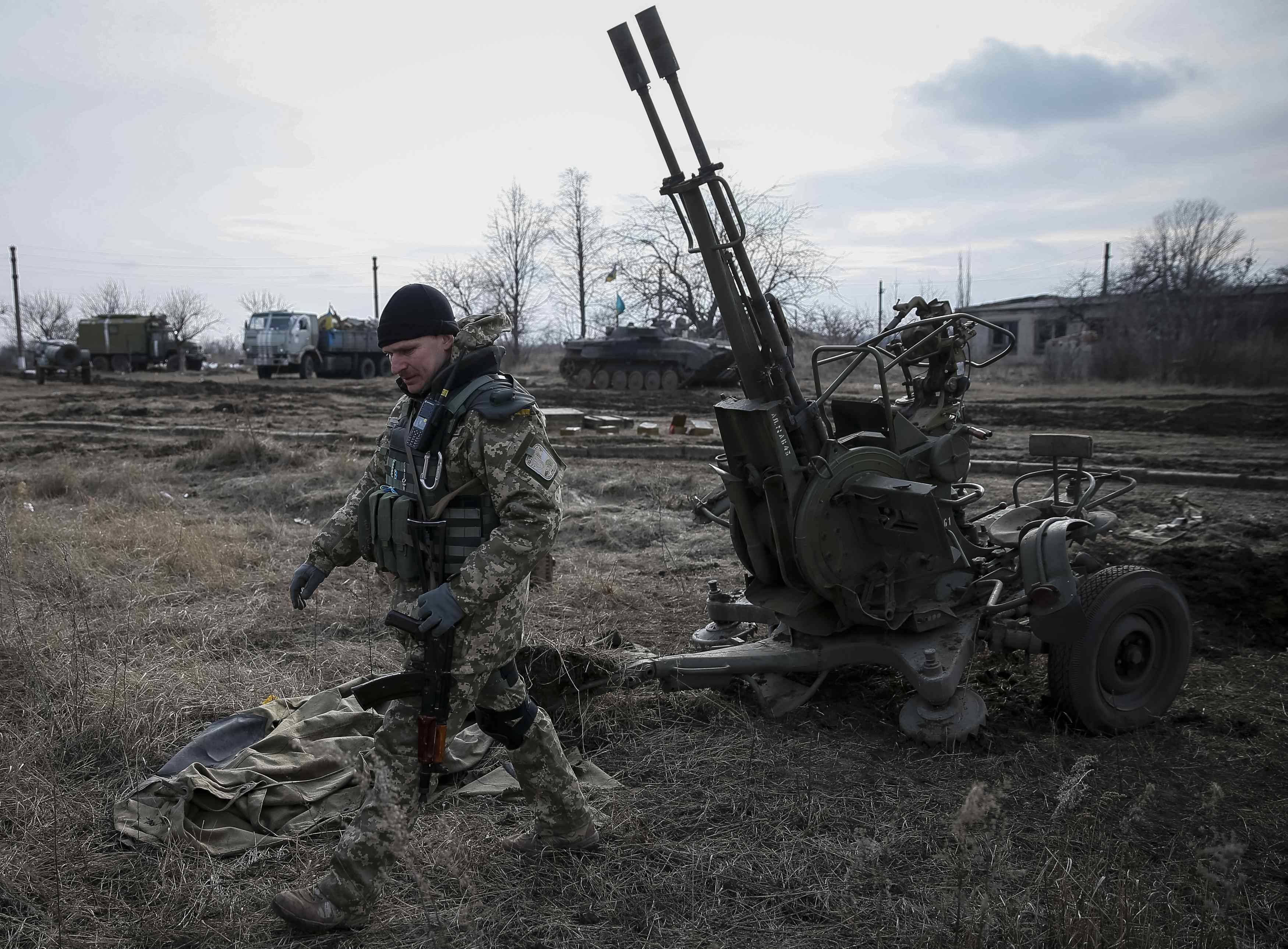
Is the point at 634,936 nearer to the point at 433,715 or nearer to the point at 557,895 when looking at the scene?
the point at 557,895

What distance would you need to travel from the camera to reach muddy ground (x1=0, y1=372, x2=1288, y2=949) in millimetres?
2871

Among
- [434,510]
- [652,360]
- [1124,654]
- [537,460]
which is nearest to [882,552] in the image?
[1124,654]

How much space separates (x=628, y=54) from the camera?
3.99 meters

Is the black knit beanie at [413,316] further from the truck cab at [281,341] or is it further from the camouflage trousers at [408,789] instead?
the truck cab at [281,341]

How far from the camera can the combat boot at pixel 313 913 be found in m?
2.78

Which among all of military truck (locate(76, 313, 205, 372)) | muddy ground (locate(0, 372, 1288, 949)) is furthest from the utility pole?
muddy ground (locate(0, 372, 1288, 949))

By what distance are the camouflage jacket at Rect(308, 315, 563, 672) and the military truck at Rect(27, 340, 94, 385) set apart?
3191 centimetres

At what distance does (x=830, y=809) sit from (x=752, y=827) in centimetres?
29

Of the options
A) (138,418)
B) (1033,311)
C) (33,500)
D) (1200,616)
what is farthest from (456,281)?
(1200,616)

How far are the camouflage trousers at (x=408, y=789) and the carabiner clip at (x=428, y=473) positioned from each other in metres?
0.54

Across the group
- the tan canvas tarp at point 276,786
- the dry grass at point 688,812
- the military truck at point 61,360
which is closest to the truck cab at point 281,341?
the military truck at point 61,360

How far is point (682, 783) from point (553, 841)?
73 centimetres

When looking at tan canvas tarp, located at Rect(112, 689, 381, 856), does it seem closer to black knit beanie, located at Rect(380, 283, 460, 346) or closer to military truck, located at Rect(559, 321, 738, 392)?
black knit beanie, located at Rect(380, 283, 460, 346)

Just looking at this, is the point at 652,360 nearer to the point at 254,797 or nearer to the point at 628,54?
the point at 628,54
